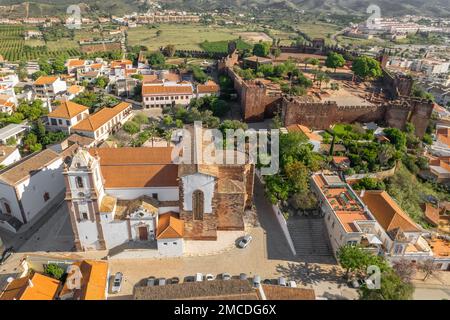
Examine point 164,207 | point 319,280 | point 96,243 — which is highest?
point 164,207

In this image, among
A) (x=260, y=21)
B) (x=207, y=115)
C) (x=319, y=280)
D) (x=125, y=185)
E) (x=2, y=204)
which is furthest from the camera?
(x=260, y=21)

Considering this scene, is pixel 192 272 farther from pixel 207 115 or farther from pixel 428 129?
pixel 428 129

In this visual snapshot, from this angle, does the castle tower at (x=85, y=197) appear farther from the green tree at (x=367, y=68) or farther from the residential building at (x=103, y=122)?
the green tree at (x=367, y=68)

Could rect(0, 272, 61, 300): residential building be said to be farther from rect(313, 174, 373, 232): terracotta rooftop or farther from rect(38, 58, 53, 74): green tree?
rect(38, 58, 53, 74): green tree

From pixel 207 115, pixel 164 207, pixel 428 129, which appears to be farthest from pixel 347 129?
pixel 164 207

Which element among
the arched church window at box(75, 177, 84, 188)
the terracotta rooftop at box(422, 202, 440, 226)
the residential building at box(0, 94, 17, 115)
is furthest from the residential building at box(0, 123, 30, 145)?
the terracotta rooftop at box(422, 202, 440, 226)

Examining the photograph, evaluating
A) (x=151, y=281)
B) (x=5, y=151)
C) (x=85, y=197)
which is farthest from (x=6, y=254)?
(x=5, y=151)

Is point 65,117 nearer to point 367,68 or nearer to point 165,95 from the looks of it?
point 165,95
